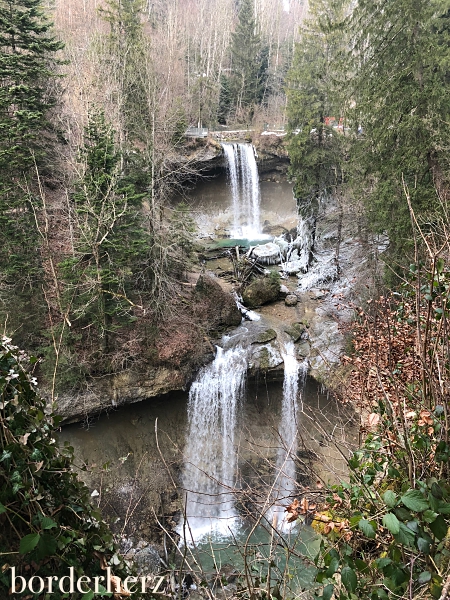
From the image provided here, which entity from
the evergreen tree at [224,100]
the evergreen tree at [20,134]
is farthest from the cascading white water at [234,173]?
the evergreen tree at [20,134]

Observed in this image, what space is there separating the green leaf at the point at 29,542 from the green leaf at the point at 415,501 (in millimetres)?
1848

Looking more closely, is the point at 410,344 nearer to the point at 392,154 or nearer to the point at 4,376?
the point at 4,376

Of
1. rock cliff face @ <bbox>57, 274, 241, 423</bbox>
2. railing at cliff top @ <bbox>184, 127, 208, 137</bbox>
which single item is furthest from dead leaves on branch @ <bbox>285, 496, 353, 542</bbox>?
railing at cliff top @ <bbox>184, 127, 208, 137</bbox>

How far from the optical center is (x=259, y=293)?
15.0m

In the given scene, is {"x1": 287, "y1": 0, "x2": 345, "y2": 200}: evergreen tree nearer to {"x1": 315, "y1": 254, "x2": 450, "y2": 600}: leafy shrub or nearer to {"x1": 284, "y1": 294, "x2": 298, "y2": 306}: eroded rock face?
{"x1": 284, "y1": 294, "x2": 298, "y2": 306}: eroded rock face

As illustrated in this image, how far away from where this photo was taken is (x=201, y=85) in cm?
2641

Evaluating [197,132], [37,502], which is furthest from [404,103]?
[197,132]

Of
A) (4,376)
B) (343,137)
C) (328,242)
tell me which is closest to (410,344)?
(4,376)

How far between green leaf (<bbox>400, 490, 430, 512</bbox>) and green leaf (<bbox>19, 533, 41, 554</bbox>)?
1.85m

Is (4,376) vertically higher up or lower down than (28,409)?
higher up

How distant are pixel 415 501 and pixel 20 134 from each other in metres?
11.9

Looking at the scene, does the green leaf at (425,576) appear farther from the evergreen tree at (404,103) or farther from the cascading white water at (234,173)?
the cascading white water at (234,173)

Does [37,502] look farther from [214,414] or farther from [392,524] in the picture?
[214,414]

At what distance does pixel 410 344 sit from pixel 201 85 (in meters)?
27.2
